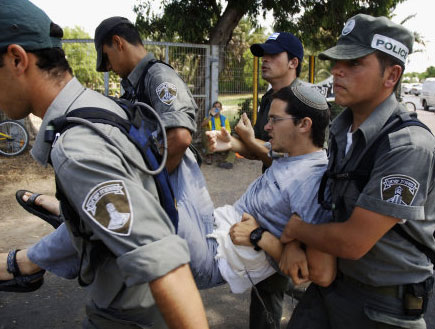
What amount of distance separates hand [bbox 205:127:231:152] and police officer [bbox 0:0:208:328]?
113 cm

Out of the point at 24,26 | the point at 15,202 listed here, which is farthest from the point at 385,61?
the point at 15,202

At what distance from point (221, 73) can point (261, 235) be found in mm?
8369

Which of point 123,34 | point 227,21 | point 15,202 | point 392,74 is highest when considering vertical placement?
point 227,21

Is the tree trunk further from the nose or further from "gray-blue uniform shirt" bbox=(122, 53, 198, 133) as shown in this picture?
the nose

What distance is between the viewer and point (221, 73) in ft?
32.5

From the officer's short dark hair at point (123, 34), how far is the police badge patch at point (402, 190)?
7.49 ft

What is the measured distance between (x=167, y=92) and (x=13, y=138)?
7.30 metres

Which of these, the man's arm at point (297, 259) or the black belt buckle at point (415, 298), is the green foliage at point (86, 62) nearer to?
the man's arm at point (297, 259)

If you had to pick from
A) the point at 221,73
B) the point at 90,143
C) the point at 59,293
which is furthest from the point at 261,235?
the point at 221,73

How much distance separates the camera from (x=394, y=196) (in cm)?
153

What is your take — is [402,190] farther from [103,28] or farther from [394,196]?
[103,28]

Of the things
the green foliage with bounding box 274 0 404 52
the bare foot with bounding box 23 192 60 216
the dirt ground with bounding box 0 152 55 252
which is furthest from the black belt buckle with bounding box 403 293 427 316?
the green foliage with bounding box 274 0 404 52

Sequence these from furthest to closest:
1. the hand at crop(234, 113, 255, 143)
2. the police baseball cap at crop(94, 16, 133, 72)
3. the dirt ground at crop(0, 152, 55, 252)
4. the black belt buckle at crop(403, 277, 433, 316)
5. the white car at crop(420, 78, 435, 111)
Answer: the white car at crop(420, 78, 435, 111)
the dirt ground at crop(0, 152, 55, 252)
the police baseball cap at crop(94, 16, 133, 72)
the hand at crop(234, 113, 255, 143)
the black belt buckle at crop(403, 277, 433, 316)

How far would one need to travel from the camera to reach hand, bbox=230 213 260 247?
Answer: 193cm
